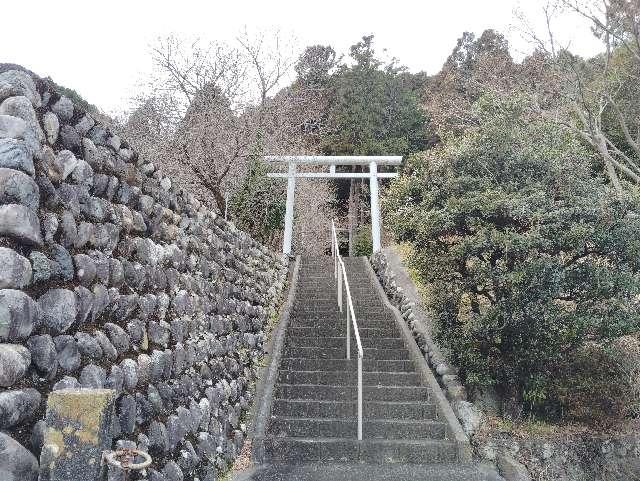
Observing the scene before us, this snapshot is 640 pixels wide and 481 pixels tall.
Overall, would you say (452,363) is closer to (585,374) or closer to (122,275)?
(585,374)

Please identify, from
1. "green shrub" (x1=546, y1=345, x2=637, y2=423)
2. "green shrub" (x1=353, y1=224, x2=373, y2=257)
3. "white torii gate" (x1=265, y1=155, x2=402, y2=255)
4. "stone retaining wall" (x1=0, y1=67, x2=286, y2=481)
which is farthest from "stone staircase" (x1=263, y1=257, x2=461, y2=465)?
"green shrub" (x1=353, y1=224, x2=373, y2=257)

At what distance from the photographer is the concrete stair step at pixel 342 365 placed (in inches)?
268

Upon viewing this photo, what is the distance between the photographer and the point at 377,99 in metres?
24.6

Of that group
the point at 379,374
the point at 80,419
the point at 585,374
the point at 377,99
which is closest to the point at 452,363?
the point at 379,374

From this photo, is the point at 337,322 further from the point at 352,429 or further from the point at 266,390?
the point at 352,429

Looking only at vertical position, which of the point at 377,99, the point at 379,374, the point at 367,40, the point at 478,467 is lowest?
the point at 478,467

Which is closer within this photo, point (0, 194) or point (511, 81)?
point (0, 194)

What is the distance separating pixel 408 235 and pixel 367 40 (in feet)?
73.2

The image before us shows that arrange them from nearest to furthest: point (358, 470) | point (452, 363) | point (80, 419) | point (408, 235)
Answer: point (80, 419) → point (358, 470) → point (452, 363) → point (408, 235)

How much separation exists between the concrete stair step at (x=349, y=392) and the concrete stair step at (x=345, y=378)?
0.27 metres

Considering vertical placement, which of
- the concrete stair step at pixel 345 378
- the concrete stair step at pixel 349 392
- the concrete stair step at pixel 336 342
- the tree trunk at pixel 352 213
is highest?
the tree trunk at pixel 352 213

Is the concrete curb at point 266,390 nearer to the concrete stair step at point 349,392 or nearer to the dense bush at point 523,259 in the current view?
the concrete stair step at point 349,392

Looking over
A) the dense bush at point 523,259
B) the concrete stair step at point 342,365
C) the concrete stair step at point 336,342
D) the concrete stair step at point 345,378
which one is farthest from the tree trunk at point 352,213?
the concrete stair step at point 345,378

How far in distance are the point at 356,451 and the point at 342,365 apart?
5.38 ft
